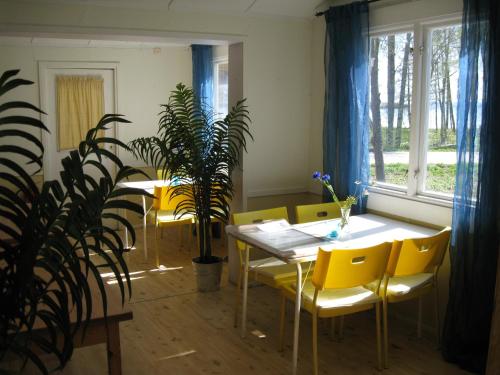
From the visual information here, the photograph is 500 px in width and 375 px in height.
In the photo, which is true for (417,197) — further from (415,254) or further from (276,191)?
(276,191)

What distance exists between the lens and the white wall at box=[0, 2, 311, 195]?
168 inches

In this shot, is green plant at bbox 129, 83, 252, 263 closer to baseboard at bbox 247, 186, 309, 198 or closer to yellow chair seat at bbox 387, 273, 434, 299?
baseboard at bbox 247, 186, 309, 198

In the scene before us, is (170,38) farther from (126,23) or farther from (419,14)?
(419,14)

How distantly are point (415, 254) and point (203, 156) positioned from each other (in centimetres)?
188

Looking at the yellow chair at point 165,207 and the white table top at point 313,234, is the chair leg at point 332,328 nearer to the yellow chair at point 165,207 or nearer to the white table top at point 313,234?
the white table top at point 313,234

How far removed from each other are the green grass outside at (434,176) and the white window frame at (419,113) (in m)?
0.04

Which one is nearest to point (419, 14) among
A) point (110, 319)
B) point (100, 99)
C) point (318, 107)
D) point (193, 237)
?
point (318, 107)

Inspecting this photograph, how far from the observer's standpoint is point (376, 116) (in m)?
4.24

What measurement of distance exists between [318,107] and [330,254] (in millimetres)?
2134

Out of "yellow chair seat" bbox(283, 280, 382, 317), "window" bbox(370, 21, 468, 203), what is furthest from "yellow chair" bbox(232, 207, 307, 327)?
"window" bbox(370, 21, 468, 203)

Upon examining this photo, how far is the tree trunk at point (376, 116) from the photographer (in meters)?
4.20

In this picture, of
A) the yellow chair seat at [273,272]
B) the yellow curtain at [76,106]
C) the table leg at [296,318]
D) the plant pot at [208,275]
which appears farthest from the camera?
the yellow curtain at [76,106]

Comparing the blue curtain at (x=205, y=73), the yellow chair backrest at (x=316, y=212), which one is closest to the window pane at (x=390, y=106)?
the yellow chair backrest at (x=316, y=212)

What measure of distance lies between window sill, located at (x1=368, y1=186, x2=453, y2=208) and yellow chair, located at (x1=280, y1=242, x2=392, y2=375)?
0.78 meters
